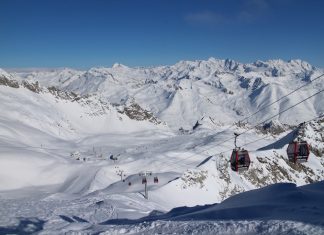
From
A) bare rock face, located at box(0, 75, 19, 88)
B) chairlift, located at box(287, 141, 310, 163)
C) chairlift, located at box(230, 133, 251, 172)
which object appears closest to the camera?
chairlift, located at box(287, 141, 310, 163)

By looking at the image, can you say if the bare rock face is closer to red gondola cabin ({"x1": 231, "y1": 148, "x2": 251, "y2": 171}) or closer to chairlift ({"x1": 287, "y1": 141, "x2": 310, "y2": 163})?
red gondola cabin ({"x1": 231, "y1": 148, "x2": 251, "y2": 171})

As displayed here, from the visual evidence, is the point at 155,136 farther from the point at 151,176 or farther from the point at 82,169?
the point at 151,176

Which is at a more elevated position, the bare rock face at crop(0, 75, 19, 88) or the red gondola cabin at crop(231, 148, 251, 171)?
the bare rock face at crop(0, 75, 19, 88)

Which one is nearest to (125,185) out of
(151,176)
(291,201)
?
(151,176)

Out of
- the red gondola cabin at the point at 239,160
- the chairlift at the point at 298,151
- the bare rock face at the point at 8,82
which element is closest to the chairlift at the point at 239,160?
the red gondola cabin at the point at 239,160

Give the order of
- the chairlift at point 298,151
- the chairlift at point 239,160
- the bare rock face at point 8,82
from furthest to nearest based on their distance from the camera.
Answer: the bare rock face at point 8,82 < the chairlift at point 239,160 < the chairlift at point 298,151

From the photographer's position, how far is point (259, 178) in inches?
2451

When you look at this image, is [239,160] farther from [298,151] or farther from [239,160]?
[298,151]

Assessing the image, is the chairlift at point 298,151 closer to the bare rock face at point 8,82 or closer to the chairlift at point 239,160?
the chairlift at point 239,160

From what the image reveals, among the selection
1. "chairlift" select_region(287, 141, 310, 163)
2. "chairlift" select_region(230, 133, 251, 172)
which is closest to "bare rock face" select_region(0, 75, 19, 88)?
"chairlift" select_region(230, 133, 251, 172)

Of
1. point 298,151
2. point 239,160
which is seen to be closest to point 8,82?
point 239,160

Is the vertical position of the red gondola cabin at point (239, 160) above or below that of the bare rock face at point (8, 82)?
below

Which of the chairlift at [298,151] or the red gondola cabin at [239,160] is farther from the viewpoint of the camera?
the red gondola cabin at [239,160]

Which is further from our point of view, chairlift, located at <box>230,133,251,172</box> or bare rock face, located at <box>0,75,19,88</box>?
bare rock face, located at <box>0,75,19,88</box>
